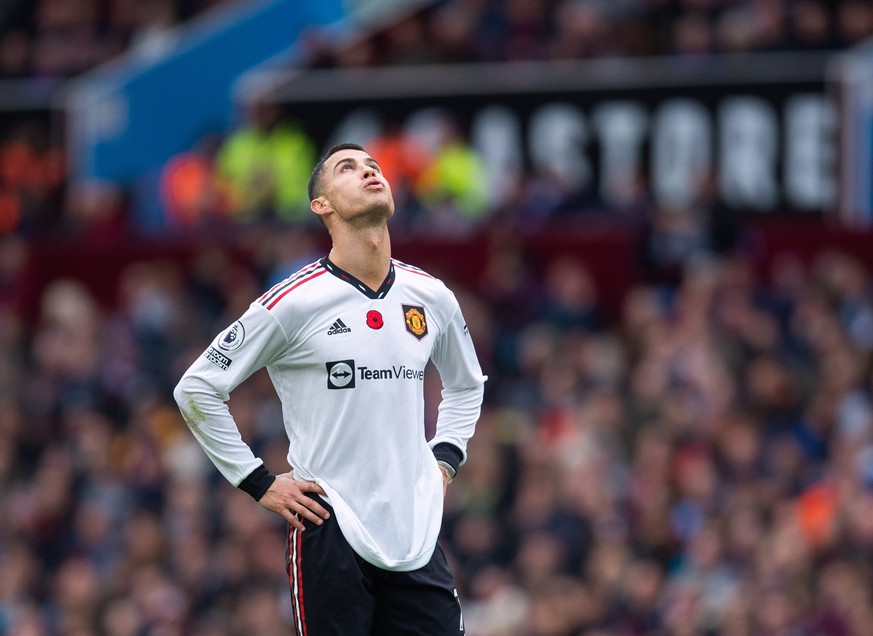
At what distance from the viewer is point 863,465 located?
12.7 m

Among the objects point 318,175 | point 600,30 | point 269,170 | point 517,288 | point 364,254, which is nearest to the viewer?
point 364,254

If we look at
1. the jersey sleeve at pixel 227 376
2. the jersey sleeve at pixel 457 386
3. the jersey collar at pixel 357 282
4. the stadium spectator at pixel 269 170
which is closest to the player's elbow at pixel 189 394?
the jersey sleeve at pixel 227 376

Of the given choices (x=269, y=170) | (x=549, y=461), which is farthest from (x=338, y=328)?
(x=269, y=170)

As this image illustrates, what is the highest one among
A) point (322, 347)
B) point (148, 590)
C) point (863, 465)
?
point (322, 347)

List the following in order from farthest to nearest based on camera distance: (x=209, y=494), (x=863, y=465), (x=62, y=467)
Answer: (x=62, y=467) → (x=209, y=494) → (x=863, y=465)

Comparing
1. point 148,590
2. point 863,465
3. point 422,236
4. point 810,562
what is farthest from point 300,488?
point 422,236

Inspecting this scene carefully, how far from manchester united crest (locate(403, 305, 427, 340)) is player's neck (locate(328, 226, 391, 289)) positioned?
0.15 metres

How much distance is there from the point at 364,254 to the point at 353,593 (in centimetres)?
125

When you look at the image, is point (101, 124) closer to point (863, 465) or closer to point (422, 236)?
point (422, 236)

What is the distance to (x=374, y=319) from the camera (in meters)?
6.74

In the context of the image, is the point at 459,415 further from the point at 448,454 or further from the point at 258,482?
the point at 258,482

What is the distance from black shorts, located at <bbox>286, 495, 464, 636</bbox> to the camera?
6.59m

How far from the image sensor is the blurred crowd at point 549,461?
12.5 m

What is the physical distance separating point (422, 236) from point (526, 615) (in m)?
4.98
